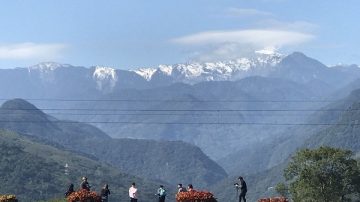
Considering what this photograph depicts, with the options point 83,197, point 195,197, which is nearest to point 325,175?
point 83,197

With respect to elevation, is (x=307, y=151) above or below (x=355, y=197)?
above

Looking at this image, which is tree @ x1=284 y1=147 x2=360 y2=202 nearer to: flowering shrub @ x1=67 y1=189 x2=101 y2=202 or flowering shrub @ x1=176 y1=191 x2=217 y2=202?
flowering shrub @ x1=67 y1=189 x2=101 y2=202

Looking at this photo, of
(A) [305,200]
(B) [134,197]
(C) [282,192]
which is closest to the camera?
(B) [134,197]

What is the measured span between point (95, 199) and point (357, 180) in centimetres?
12086

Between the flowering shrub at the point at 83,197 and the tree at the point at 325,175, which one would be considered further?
the tree at the point at 325,175

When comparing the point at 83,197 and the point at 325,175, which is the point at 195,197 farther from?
the point at 325,175

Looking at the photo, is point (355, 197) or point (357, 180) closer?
point (357, 180)

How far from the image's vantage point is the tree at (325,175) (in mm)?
151875

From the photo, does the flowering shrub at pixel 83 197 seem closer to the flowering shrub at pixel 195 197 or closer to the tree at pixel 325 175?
the flowering shrub at pixel 195 197

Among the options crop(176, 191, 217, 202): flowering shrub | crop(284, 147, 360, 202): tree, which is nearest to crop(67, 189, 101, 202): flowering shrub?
crop(176, 191, 217, 202): flowering shrub

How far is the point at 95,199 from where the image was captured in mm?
49344

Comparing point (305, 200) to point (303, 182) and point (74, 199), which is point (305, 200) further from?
point (74, 199)

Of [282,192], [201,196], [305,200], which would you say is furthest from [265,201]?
[282,192]

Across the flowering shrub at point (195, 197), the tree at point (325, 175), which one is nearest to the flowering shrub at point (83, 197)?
the flowering shrub at point (195, 197)
